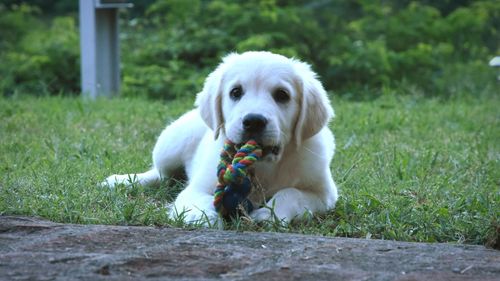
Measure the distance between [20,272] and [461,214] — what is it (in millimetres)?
2274

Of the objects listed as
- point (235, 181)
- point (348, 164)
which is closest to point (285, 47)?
point (348, 164)

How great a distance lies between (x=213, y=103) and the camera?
4.36 meters

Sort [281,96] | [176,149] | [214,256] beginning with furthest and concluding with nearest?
[176,149], [281,96], [214,256]

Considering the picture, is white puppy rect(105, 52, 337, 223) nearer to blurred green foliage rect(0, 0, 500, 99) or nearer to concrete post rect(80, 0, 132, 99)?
concrete post rect(80, 0, 132, 99)

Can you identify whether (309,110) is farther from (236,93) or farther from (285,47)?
(285,47)

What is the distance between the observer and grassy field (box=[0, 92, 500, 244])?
3746mm

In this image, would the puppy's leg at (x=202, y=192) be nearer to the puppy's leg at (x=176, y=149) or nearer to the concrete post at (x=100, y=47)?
the puppy's leg at (x=176, y=149)

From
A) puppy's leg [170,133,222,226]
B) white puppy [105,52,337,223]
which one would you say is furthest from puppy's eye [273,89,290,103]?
puppy's leg [170,133,222,226]

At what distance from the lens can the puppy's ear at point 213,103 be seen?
4336mm

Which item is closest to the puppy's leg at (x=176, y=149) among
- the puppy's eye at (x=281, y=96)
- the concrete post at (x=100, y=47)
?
the puppy's eye at (x=281, y=96)

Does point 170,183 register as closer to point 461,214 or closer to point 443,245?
point 461,214

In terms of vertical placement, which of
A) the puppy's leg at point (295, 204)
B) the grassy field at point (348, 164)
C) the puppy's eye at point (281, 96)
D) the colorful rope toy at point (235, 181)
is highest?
the puppy's eye at point (281, 96)

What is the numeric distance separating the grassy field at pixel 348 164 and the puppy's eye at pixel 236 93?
0.68 meters

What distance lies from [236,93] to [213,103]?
0.25m
